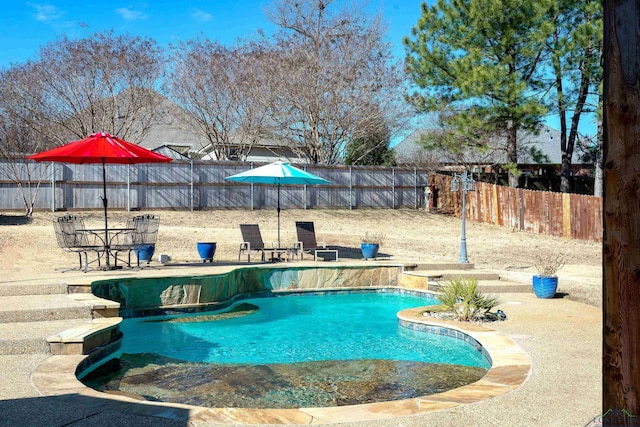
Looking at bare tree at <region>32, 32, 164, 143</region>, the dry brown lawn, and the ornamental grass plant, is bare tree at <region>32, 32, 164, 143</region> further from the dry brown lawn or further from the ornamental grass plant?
the ornamental grass plant

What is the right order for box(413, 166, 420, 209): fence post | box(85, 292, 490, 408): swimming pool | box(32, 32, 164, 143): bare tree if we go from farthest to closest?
box(413, 166, 420, 209): fence post
box(32, 32, 164, 143): bare tree
box(85, 292, 490, 408): swimming pool

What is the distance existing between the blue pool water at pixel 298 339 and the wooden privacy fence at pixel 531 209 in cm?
1084

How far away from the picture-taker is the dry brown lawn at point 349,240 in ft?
41.3

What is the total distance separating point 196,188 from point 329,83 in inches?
321

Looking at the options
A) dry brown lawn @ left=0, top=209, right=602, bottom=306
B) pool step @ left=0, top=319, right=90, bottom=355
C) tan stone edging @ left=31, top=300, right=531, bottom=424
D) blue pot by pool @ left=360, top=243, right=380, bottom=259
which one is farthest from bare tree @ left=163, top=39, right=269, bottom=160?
tan stone edging @ left=31, top=300, right=531, bottom=424

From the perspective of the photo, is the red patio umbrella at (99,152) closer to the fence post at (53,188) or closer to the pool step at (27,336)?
the pool step at (27,336)

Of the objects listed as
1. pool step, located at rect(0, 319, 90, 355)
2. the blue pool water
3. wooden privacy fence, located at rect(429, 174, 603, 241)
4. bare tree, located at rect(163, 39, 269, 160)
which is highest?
bare tree, located at rect(163, 39, 269, 160)

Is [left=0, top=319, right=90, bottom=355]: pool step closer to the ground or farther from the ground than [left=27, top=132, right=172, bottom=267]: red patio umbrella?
closer to the ground

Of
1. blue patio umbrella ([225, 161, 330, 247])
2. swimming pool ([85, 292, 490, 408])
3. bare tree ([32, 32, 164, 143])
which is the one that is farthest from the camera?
A: bare tree ([32, 32, 164, 143])

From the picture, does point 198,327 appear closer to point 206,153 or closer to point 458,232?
point 458,232

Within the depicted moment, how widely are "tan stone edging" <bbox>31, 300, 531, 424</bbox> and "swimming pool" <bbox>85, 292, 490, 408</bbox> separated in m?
0.58

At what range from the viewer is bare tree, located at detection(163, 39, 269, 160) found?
85.9 feet

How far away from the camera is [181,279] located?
9844 mm

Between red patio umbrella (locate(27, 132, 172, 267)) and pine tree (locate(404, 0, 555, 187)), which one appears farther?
pine tree (locate(404, 0, 555, 187))
